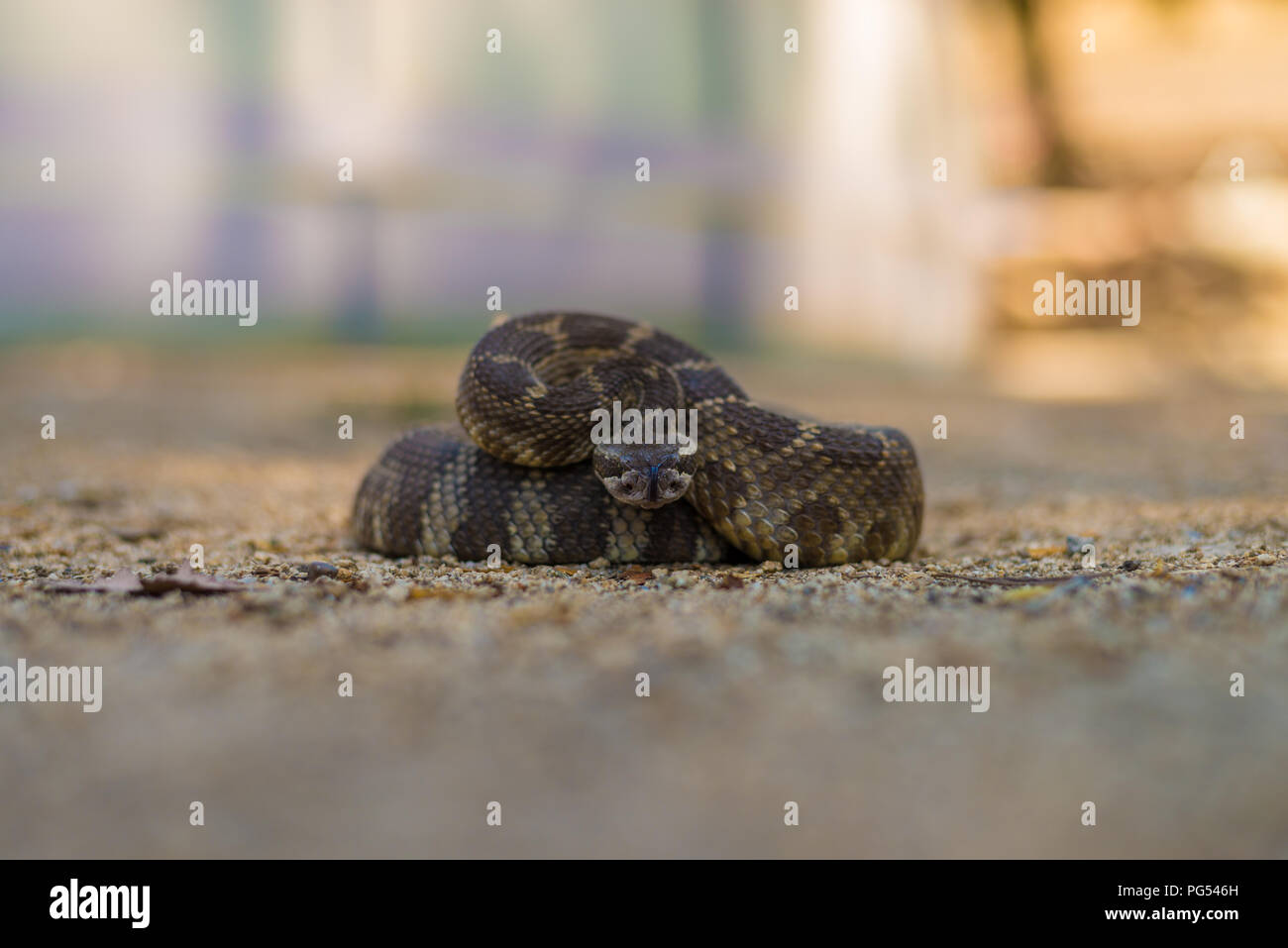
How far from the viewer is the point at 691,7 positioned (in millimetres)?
14055

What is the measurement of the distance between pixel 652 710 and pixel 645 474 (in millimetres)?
1723

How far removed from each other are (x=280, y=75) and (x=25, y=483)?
7.68 meters

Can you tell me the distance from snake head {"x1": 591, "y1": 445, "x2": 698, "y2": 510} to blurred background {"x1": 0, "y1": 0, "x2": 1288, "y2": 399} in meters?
9.08

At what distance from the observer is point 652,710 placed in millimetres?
2826

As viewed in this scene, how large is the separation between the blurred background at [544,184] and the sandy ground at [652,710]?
826cm

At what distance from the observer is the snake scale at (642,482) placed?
4.67 m
